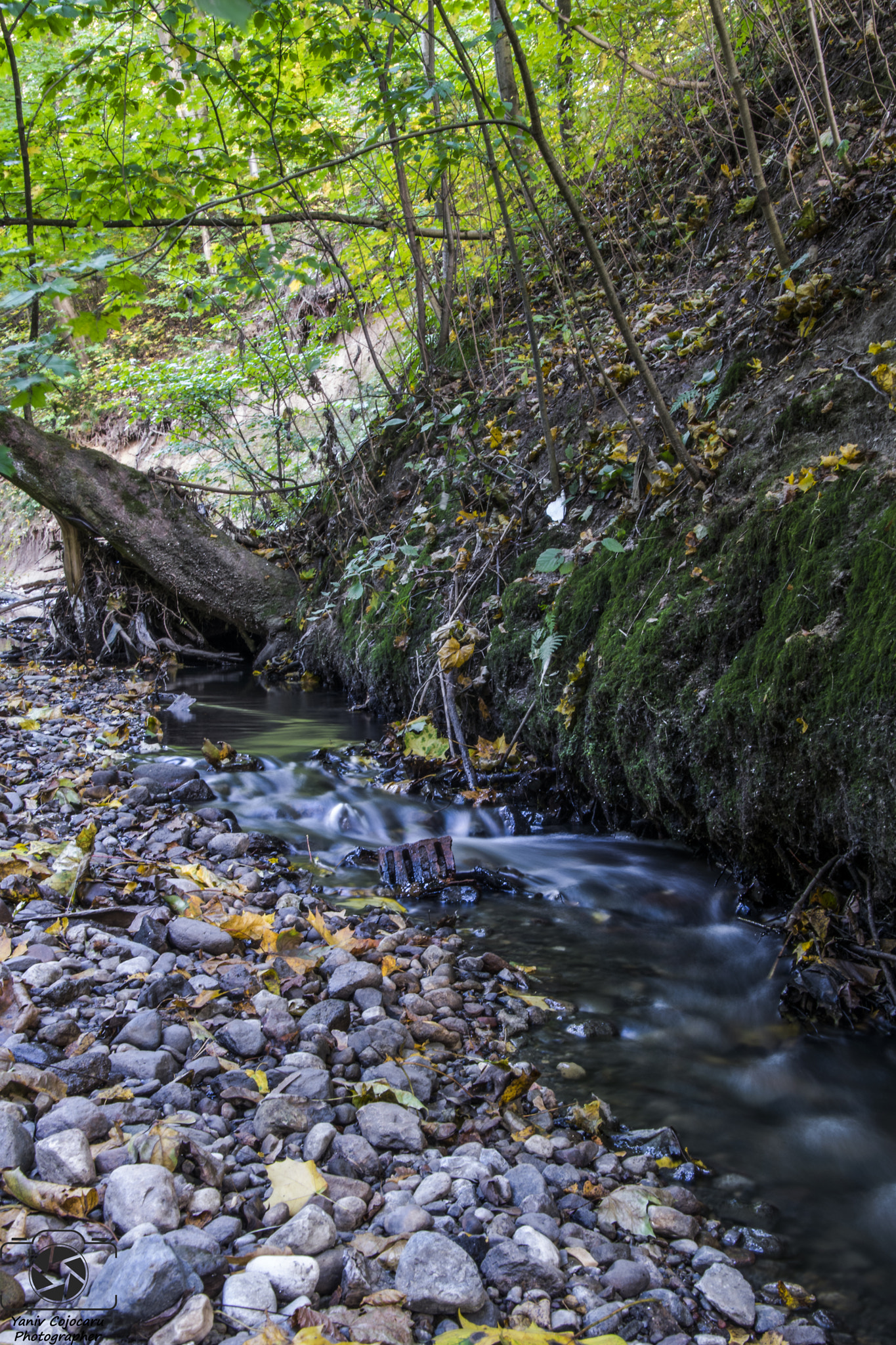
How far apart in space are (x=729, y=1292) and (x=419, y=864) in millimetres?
2494

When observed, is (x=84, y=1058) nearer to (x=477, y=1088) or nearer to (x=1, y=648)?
(x=477, y=1088)

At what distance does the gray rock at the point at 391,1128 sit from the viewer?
6.34 feet

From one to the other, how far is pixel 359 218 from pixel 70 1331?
830 cm

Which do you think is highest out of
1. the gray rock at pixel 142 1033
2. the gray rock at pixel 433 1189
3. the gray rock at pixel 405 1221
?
the gray rock at pixel 142 1033

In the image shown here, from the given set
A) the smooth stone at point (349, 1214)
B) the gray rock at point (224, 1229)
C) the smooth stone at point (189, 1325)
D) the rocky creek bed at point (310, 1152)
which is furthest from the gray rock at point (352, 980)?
the smooth stone at point (189, 1325)

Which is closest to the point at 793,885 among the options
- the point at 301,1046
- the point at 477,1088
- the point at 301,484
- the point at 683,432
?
the point at 477,1088

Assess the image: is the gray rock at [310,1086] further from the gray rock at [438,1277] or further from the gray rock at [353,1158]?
the gray rock at [438,1277]

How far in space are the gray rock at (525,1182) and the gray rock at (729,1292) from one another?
0.37m

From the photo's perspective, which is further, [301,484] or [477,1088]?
[301,484]

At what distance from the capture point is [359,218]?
7.50m

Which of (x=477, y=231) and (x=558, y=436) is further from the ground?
(x=477, y=231)

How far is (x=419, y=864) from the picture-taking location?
398cm

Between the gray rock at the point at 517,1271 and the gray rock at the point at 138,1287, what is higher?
the gray rock at the point at 138,1287

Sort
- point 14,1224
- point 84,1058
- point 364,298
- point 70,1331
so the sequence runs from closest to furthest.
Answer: point 70,1331
point 14,1224
point 84,1058
point 364,298
